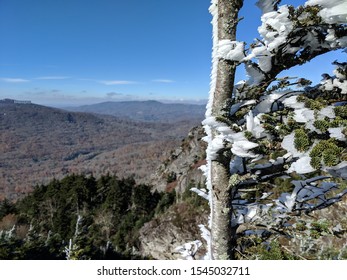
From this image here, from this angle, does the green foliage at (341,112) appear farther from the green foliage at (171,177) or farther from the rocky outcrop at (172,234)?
the green foliage at (171,177)

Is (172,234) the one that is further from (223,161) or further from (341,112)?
(341,112)

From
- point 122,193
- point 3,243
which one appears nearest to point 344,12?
point 3,243

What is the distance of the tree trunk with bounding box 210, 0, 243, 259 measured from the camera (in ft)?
10.6

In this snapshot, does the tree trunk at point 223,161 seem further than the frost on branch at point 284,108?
Yes

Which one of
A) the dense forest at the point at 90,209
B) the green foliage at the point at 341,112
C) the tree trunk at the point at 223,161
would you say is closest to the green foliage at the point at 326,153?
the green foliage at the point at 341,112

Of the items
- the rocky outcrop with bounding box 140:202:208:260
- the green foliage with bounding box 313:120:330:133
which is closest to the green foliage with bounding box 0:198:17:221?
the rocky outcrop with bounding box 140:202:208:260

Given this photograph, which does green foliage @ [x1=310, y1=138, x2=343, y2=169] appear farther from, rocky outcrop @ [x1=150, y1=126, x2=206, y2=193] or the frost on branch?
rocky outcrop @ [x1=150, y1=126, x2=206, y2=193]

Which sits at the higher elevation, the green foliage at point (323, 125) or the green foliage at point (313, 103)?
the green foliage at point (313, 103)

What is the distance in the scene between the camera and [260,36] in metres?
3.06

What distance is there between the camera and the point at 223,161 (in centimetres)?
351

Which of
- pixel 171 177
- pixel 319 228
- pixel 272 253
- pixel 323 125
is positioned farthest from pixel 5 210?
pixel 323 125

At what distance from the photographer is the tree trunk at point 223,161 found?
324 centimetres

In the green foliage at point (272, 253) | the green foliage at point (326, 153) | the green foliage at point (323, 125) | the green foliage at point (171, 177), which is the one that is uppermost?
the green foliage at point (323, 125)

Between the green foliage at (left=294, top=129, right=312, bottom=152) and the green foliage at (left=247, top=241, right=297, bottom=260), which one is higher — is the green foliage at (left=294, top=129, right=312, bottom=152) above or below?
above
